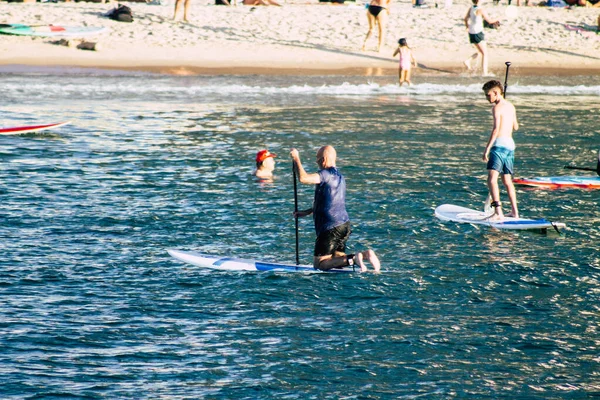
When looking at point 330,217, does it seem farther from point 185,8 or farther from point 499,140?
point 185,8

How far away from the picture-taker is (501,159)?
1466 cm

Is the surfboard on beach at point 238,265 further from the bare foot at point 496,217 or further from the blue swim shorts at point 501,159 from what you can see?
the bare foot at point 496,217

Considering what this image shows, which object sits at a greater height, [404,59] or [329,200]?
[404,59]

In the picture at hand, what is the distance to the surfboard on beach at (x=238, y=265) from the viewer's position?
496 inches

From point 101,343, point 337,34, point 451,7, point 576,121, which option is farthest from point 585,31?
point 101,343

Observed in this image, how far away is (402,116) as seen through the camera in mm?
27266

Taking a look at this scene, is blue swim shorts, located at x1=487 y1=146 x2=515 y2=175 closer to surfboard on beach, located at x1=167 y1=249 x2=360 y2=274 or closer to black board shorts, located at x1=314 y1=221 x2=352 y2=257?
surfboard on beach, located at x1=167 y1=249 x2=360 y2=274

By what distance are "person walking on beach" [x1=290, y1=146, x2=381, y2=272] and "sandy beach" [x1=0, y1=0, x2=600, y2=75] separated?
2237 centimetres

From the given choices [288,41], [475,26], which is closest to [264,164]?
[475,26]

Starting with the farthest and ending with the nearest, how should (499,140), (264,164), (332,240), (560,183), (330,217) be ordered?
1. (264,164)
2. (560,183)
3. (499,140)
4. (332,240)
5. (330,217)

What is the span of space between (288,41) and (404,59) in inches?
259

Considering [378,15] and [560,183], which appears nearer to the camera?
[560,183]

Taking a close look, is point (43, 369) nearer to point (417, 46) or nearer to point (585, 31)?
point (417, 46)

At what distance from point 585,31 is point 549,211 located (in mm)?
24777
